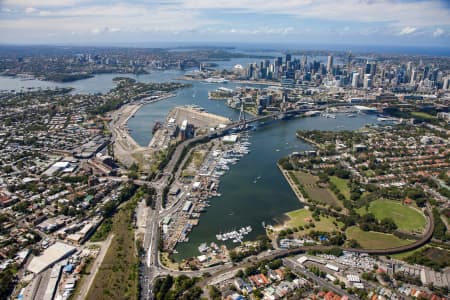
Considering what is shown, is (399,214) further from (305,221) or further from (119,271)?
(119,271)

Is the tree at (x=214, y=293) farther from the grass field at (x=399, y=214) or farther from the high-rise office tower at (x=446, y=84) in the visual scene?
the high-rise office tower at (x=446, y=84)

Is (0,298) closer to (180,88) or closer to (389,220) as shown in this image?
(389,220)

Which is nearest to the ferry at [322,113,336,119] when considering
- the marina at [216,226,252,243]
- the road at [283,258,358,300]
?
the marina at [216,226,252,243]

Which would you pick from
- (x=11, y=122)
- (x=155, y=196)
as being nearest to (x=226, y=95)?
(x=11, y=122)

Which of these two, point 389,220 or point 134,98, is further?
point 134,98

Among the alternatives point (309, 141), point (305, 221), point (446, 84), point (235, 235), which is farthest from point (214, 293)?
point (446, 84)

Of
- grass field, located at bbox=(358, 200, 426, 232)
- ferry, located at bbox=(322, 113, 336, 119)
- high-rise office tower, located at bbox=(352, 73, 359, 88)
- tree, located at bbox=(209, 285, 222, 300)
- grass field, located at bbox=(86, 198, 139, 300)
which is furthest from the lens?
high-rise office tower, located at bbox=(352, 73, 359, 88)

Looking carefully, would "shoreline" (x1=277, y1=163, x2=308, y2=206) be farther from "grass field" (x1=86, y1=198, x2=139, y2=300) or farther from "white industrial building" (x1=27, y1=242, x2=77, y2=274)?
"white industrial building" (x1=27, y1=242, x2=77, y2=274)
